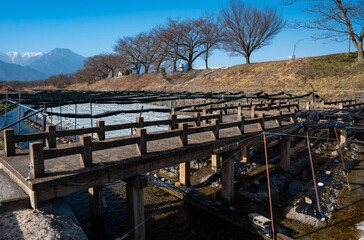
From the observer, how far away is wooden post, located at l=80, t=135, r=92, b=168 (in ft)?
18.5

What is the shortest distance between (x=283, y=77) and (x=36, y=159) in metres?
38.0

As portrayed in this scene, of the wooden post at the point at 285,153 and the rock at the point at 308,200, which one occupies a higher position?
the wooden post at the point at 285,153

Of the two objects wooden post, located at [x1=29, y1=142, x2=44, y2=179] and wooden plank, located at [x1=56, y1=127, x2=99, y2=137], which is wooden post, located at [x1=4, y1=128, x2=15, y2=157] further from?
wooden post, located at [x1=29, y1=142, x2=44, y2=179]

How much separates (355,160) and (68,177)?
15196mm

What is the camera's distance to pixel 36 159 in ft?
16.5

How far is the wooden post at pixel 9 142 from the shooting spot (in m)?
6.31

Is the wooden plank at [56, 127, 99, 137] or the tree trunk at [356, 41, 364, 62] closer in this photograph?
the wooden plank at [56, 127, 99, 137]

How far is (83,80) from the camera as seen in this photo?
91.6m

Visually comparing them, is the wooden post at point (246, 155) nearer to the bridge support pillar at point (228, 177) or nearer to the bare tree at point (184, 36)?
the bridge support pillar at point (228, 177)

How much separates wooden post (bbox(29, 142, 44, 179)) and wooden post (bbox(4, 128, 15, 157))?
1.83m

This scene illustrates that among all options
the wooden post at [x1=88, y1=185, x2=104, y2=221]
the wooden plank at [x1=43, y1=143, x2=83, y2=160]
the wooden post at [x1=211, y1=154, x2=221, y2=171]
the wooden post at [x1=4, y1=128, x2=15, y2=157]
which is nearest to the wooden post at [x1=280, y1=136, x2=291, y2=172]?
the wooden post at [x1=211, y1=154, x2=221, y2=171]

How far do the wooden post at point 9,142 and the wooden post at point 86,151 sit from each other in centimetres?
209

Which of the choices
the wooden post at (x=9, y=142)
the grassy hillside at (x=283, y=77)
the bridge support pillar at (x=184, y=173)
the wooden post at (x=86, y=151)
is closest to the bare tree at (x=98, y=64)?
the grassy hillside at (x=283, y=77)

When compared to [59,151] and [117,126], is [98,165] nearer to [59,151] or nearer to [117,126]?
[59,151]
